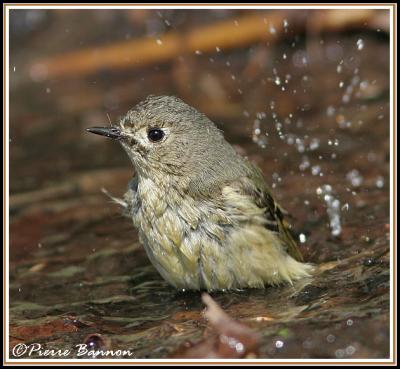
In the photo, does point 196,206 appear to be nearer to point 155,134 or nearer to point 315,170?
point 155,134

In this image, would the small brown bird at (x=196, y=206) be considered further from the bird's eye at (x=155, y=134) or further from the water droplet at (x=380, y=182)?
the water droplet at (x=380, y=182)

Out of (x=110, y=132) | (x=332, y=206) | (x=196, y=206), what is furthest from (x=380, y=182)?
(x=110, y=132)

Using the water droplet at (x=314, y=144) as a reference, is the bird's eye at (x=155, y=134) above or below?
above

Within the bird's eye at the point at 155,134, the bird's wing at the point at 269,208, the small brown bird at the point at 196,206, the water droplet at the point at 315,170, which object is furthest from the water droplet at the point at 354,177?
the bird's eye at the point at 155,134

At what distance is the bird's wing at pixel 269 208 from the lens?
491 cm

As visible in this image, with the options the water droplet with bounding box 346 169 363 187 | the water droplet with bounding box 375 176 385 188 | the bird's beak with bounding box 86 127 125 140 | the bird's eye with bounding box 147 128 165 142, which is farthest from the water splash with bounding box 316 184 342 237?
the bird's beak with bounding box 86 127 125 140

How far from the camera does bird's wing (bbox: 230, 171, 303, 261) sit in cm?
491

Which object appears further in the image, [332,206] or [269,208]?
[332,206]

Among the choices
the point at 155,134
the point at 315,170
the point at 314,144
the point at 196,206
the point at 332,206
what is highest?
the point at 155,134

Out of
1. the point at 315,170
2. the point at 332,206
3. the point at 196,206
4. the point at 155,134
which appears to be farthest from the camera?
the point at 315,170

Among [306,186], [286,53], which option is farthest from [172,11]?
[306,186]

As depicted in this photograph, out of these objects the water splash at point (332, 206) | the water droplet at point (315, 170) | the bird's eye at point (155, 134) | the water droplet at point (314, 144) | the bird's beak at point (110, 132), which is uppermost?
the bird's beak at point (110, 132)

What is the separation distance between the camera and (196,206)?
4.70 m

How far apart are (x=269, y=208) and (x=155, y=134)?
0.93 meters
